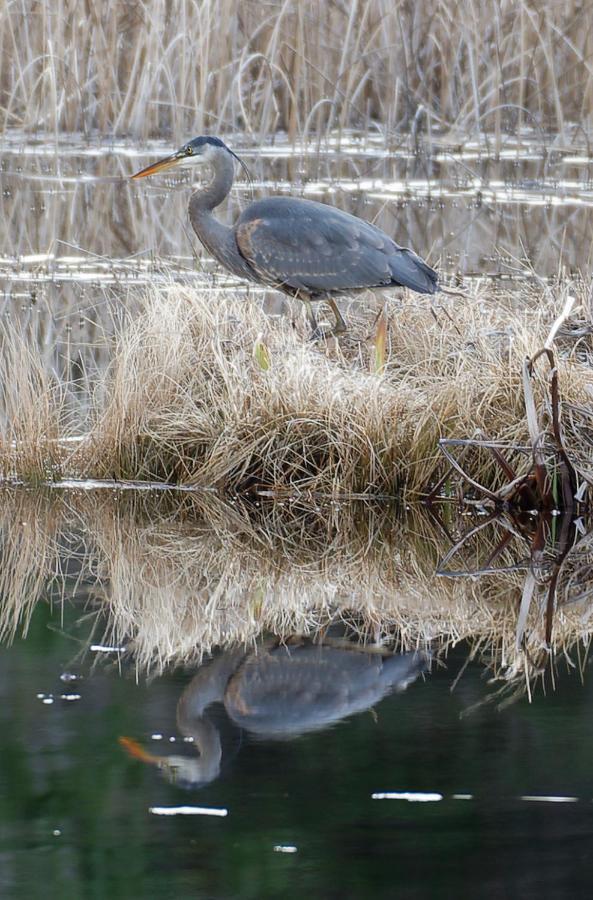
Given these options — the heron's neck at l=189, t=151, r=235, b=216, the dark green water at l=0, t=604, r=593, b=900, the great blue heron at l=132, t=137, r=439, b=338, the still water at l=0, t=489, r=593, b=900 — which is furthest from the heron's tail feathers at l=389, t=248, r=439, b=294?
the dark green water at l=0, t=604, r=593, b=900

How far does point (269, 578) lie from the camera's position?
520 centimetres

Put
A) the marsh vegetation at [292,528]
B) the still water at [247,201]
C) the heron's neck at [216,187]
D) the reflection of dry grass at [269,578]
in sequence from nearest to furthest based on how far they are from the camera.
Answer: the marsh vegetation at [292,528]
the reflection of dry grass at [269,578]
the heron's neck at [216,187]
the still water at [247,201]

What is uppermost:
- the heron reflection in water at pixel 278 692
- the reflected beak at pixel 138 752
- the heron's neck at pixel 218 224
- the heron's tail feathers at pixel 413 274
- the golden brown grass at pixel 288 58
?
the golden brown grass at pixel 288 58

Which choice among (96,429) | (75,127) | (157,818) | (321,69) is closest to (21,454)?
(96,429)

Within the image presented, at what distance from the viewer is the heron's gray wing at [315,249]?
7227 millimetres

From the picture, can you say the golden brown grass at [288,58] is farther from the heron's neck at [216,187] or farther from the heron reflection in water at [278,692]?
the heron reflection in water at [278,692]

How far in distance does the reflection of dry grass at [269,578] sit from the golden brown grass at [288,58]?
A: 29.1 feet

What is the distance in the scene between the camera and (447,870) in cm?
309

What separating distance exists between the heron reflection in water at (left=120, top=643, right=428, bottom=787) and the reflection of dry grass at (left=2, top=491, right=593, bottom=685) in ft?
0.51

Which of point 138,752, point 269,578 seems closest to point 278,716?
point 138,752

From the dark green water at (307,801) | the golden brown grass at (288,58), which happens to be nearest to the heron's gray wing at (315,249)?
the dark green water at (307,801)

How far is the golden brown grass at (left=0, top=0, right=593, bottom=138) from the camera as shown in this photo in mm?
14539

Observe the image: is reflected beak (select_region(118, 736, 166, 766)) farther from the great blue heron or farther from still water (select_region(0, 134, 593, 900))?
the great blue heron

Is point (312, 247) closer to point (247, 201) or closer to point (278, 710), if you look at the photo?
point (278, 710)
